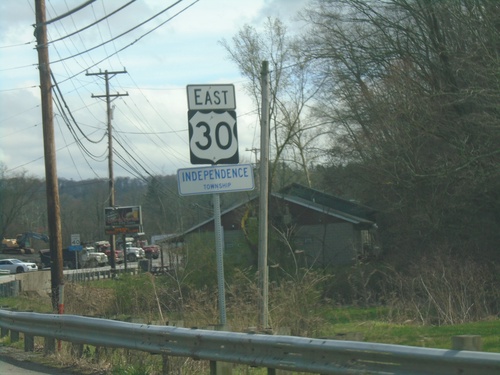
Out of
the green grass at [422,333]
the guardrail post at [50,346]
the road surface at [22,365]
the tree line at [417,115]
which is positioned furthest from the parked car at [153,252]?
the guardrail post at [50,346]

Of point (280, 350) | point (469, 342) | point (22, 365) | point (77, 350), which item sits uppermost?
point (469, 342)

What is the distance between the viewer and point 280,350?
750 centimetres

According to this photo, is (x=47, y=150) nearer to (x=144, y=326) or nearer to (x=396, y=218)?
(x=144, y=326)

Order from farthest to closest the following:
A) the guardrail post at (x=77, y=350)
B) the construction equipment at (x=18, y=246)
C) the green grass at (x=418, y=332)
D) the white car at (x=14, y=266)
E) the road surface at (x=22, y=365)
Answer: the construction equipment at (x=18, y=246), the white car at (x=14, y=266), the green grass at (x=418, y=332), the guardrail post at (x=77, y=350), the road surface at (x=22, y=365)

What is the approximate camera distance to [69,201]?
9312 cm

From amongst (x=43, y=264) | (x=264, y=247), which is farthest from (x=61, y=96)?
(x=43, y=264)

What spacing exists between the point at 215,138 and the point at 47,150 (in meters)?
12.3

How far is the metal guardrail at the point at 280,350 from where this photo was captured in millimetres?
5969

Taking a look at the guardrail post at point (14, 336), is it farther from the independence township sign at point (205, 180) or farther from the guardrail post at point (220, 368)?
the guardrail post at point (220, 368)

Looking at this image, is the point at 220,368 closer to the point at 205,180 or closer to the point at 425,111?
the point at 205,180

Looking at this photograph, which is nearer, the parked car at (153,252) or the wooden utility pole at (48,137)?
the wooden utility pole at (48,137)

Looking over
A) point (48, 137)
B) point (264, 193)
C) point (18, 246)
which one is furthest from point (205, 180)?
point (18, 246)

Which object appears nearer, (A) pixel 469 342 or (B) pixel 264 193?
(A) pixel 469 342

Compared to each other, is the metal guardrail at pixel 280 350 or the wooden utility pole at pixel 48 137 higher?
the wooden utility pole at pixel 48 137
